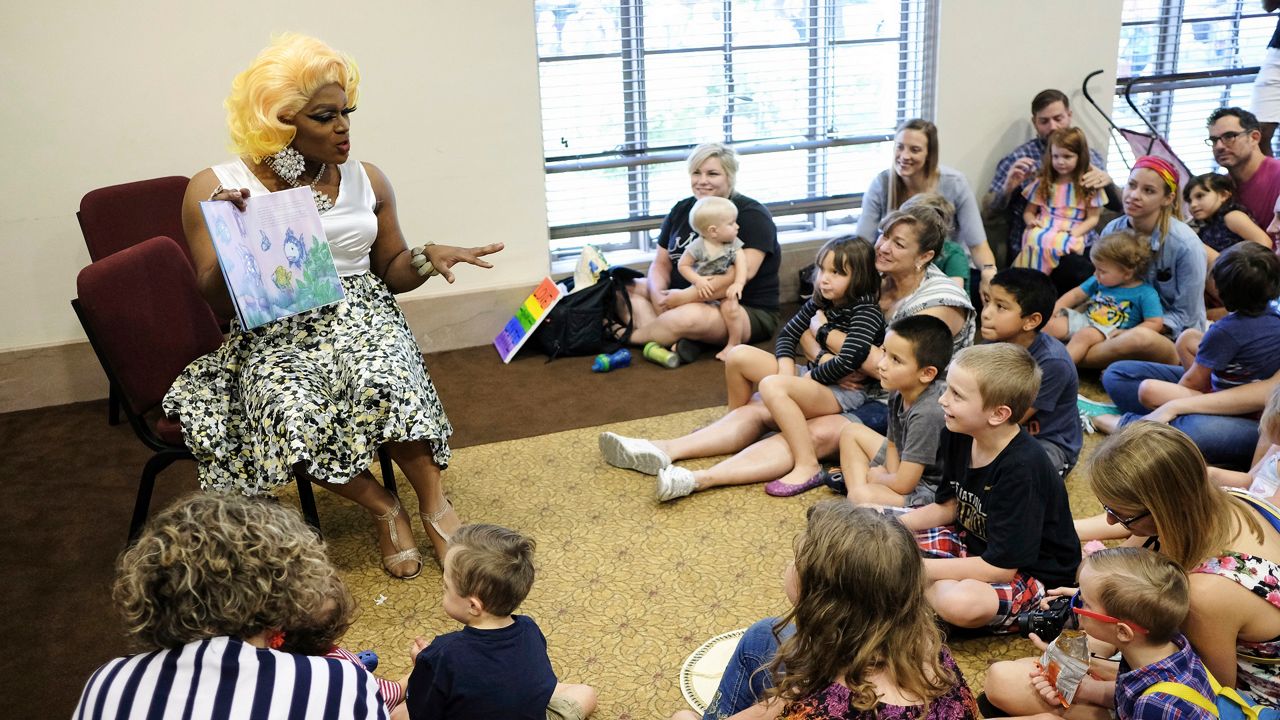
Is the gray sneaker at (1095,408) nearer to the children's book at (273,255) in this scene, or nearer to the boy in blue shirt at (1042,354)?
the boy in blue shirt at (1042,354)

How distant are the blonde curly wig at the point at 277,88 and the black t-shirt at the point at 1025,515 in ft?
6.54

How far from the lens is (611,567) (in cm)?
302

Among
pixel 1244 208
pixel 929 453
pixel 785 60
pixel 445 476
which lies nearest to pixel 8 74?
pixel 445 476

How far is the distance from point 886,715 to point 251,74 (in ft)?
7.45

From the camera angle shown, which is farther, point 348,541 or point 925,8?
point 925,8

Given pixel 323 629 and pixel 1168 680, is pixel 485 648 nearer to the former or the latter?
pixel 323 629

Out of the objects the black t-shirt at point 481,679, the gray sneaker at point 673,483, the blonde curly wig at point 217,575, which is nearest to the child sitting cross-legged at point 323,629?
the blonde curly wig at point 217,575

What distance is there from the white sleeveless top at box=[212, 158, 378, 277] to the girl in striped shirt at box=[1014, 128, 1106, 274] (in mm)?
3303

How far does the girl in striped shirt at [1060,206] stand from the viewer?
4.96 m

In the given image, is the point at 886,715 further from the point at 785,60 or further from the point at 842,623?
the point at 785,60

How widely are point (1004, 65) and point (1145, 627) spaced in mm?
4265

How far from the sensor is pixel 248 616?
148 cm

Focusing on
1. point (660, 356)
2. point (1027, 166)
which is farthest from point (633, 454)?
point (1027, 166)

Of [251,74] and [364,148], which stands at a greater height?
Result: [251,74]
